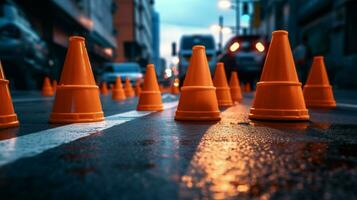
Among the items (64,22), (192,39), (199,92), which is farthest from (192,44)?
(199,92)

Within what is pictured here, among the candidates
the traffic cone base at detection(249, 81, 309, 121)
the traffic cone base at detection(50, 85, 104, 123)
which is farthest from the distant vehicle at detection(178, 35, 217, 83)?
the traffic cone base at detection(50, 85, 104, 123)

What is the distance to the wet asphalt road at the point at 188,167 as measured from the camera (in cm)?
174

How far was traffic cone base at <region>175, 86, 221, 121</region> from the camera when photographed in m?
4.95

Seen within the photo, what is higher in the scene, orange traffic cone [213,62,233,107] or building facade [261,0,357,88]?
building facade [261,0,357,88]

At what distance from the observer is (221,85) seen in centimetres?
801

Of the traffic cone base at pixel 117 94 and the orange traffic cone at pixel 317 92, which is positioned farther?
the traffic cone base at pixel 117 94

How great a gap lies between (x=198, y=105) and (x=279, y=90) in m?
0.98

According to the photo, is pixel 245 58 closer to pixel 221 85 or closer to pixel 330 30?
pixel 330 30

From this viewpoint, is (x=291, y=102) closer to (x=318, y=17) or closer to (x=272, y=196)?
(x=272, y=196)

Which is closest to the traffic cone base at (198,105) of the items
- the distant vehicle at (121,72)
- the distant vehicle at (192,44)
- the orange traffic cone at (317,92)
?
the orange traffic cone at (317,92)

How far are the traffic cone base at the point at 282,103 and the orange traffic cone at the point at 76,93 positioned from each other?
1.98m

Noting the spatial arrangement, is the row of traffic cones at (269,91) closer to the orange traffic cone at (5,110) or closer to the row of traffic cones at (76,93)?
the row of traffic cones at (76,93)

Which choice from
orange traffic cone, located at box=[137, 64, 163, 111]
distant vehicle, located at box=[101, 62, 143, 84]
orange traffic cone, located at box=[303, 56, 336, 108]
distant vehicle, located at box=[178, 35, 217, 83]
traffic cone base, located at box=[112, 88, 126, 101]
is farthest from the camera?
distant vehicle, located at box=[178, 35, 217, 83]

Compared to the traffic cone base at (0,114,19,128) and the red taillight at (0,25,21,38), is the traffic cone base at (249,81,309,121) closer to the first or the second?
the traffic cone base at (0,114,19,128)
